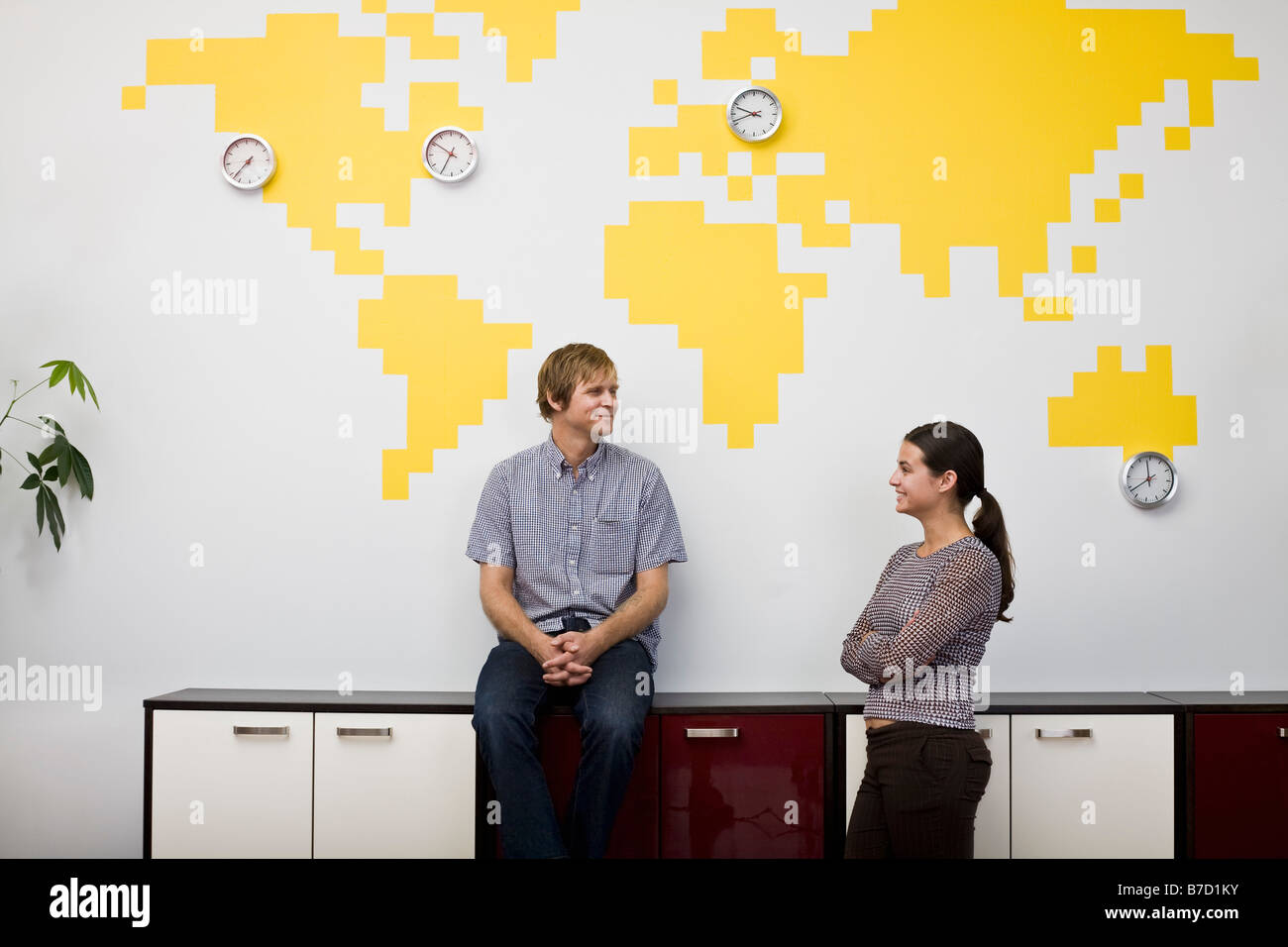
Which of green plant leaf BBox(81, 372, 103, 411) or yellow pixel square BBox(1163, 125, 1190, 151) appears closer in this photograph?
green plant leaf BBox(81, 372, 103, 411)

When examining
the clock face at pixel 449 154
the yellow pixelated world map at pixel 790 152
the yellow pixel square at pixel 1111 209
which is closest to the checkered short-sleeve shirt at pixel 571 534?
the yellow pixelated world map at pixel 790 152

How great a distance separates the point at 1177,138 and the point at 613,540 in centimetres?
204

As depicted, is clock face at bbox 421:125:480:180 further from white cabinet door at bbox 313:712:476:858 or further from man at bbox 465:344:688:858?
white cabinet door at bbox 313:712:476:858

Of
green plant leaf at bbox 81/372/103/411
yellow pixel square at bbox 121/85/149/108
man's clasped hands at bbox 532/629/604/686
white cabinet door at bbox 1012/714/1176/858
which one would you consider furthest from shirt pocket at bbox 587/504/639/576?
yellow pixel square at bbox 121/85/149/108

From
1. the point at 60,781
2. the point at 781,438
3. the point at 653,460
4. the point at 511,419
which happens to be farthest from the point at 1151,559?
the point at 60,781

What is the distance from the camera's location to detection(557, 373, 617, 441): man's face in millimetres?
2242

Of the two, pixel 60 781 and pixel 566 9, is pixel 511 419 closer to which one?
pixel 566 9

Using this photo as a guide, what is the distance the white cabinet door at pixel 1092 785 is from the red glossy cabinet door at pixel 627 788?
92cm

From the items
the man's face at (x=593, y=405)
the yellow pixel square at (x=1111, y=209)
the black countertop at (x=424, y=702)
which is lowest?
the black countertop at (x=424, y=702)

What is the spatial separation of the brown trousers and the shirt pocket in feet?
2.61

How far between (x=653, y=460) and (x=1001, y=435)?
1.02 m

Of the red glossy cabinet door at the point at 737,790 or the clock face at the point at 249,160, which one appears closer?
the red glossy cabinet door at the point at 737,790

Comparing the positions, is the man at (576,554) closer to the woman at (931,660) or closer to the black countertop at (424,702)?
the black countertop at (424,702)

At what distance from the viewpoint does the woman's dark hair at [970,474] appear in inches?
71.4
